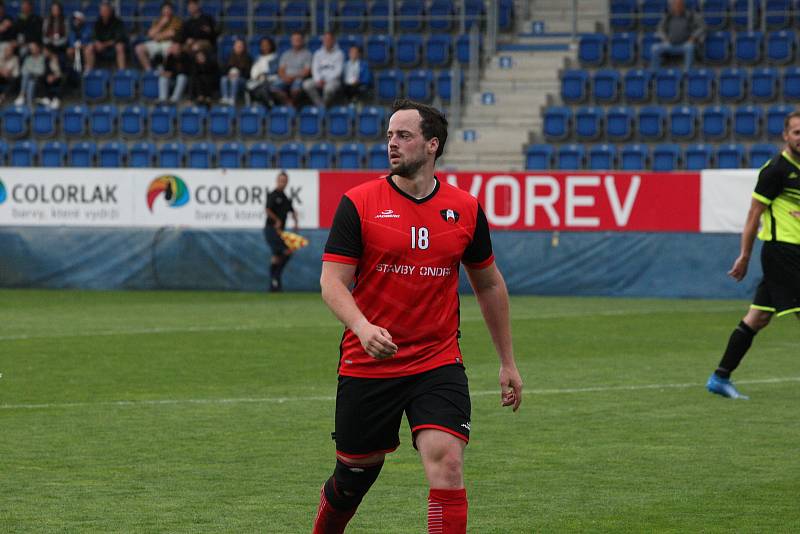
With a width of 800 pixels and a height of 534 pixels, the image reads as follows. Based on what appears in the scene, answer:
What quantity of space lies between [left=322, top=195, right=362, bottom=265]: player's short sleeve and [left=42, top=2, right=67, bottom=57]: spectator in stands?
82.7 feet

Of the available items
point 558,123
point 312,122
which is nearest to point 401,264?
point 558,123

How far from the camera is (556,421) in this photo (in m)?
10.5

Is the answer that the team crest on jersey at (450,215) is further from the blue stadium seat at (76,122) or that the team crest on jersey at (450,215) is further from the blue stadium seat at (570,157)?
the blue stadium seat at (76,122)

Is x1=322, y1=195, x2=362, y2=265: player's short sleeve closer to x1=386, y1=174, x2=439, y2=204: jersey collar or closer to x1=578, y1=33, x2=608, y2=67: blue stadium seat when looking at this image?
x1=386, y1=174, x2=439, y2=204: jersey collar

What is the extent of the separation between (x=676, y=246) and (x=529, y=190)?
2633 millimetres

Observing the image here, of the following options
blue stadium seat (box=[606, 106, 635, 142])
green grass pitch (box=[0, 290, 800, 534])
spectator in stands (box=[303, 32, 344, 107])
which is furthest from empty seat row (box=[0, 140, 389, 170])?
green grass pitch (box=[0, 290, 800, 534])

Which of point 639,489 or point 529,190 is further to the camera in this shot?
point 529,190

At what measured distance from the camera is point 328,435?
9898 mm

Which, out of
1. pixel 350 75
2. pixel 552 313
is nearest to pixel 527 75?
pixel 350 75

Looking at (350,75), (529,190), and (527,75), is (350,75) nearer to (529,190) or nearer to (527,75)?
(527,75)

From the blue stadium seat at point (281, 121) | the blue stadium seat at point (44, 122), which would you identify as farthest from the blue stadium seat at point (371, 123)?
the blue stadium seat at point (44, 122)

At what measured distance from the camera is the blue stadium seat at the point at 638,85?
26984mm

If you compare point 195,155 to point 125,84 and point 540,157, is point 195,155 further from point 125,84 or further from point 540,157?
point 540,157

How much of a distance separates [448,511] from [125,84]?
84.7 ft
